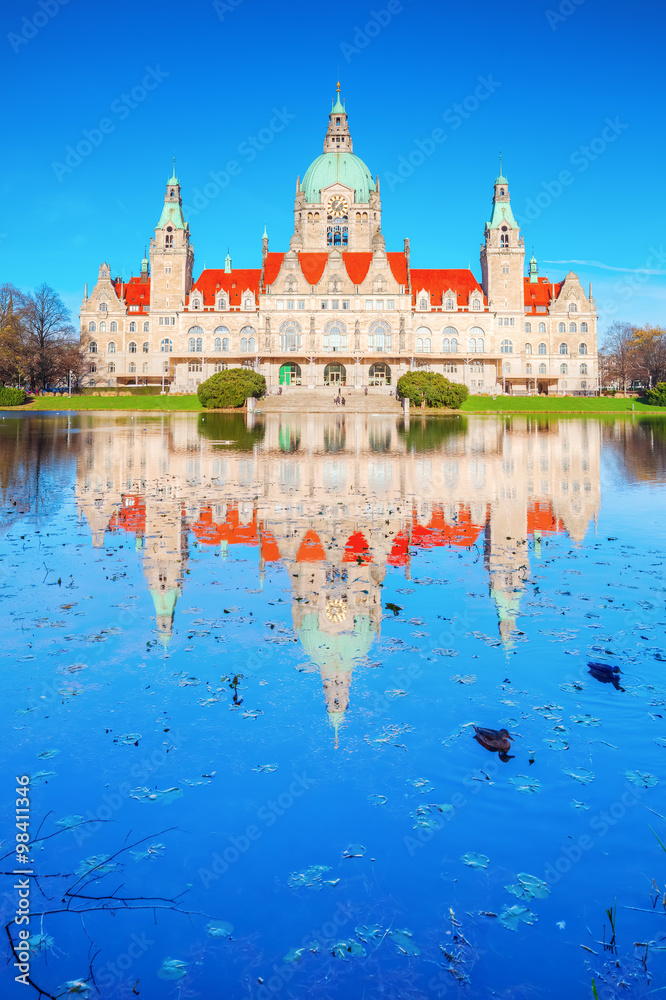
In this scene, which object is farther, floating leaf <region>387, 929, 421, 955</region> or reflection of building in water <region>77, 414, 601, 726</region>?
reflection of building in water <region>77, 414, 601, 726</region>

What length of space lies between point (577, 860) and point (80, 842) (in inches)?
113

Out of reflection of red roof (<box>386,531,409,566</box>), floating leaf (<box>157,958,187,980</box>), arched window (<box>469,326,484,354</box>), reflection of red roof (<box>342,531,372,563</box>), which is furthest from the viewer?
arched window (<box>469,326,484,354</box>)

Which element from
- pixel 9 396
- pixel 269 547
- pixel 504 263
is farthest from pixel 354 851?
pixel 504 263

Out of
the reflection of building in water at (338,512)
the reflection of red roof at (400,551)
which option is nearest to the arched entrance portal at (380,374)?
the reflection of building in water at (338,512)

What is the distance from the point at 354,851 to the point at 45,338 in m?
90.4

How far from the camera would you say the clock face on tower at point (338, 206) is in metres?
95.8

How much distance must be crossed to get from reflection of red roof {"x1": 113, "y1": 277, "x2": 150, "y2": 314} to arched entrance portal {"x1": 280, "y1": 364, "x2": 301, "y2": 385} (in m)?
23.6

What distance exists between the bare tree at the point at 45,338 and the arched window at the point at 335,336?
31030 millimetres

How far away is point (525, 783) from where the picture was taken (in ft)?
15.5

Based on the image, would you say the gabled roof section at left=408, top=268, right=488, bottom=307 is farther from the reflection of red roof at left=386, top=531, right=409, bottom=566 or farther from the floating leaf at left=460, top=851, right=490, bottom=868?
the floating leaf at left=460, top=851, right=490, bottom=868

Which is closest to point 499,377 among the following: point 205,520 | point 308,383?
point 308,383

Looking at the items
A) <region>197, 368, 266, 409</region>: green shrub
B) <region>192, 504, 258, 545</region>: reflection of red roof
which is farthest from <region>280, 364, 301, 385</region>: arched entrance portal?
<region>192, 504, 258, 545</region>: reflection of red roof

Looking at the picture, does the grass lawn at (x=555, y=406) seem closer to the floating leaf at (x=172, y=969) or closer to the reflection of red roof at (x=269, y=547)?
the reflection of red roof at (x=269, y=547)

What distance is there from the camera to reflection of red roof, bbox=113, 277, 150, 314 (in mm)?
98000
